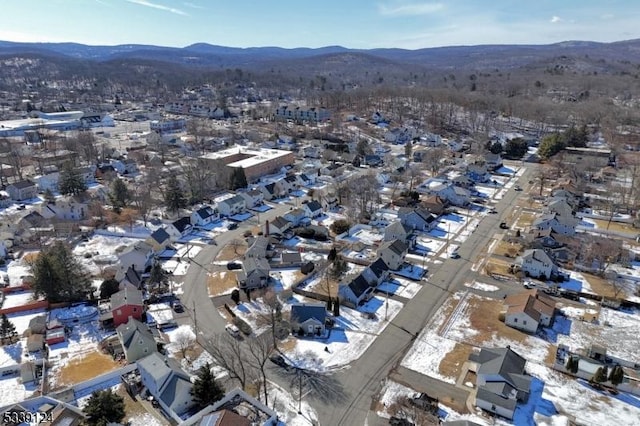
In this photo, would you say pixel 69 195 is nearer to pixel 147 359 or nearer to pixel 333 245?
pixel 333 245

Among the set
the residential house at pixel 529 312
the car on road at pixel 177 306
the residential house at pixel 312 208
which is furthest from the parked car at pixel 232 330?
the residential house at pixel 312 208

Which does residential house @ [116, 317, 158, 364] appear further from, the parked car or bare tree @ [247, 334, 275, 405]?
bare tree @ [247, 334, 275, 405]

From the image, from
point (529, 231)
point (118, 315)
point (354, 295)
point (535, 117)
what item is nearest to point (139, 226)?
point (118, 315)

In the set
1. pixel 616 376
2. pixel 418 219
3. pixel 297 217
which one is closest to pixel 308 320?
pixel 616 376

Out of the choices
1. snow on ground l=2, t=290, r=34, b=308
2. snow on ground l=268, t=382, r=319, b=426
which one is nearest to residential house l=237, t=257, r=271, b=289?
snow on ground l=268, t=382, r=319, b=426

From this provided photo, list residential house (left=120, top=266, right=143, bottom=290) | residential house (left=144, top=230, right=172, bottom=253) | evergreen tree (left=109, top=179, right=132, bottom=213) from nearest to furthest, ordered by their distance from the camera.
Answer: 1. residential house (left=120, top=266, right=143, bottom=290)
2. residential house (left=144, top=230, right=172, bottom=253)
3. evergreen tree (left=109, top=179, right=132, bottom=213)

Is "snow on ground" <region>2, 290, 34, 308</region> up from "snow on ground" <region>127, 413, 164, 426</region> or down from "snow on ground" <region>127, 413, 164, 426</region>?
down
